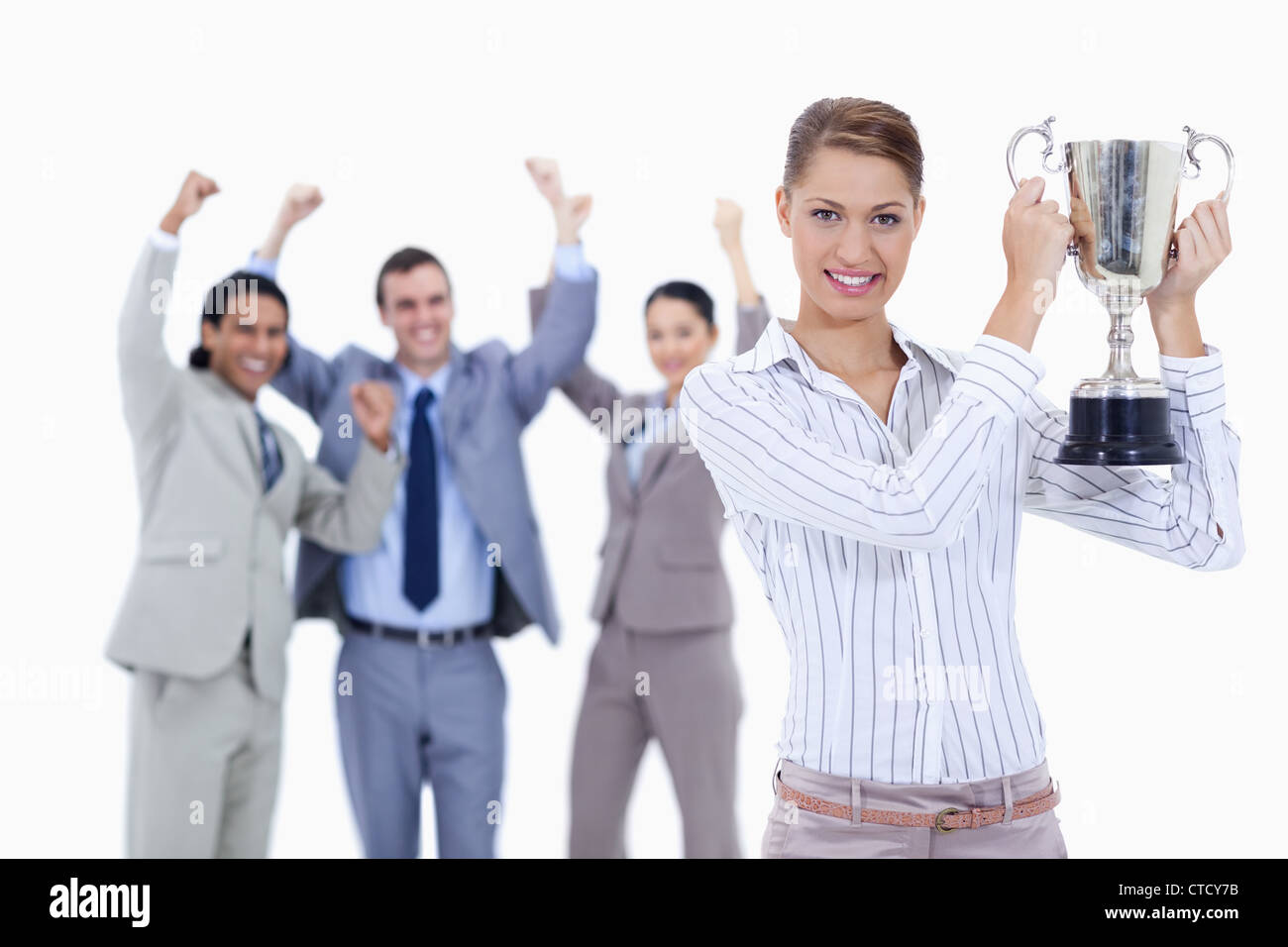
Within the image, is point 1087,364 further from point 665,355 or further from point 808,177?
point 808,177

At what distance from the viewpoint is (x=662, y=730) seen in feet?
12.9

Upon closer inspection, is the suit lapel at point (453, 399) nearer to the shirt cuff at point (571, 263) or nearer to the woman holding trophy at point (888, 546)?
the shirt cuff at point (571, 263)

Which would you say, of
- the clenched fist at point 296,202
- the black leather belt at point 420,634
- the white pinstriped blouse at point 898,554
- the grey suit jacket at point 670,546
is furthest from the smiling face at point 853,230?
the clenched fist at point 296,202

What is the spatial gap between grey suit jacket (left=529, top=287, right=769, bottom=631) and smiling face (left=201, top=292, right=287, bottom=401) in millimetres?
743

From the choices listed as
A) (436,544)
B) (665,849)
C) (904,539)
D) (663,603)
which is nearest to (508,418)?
(436,544)

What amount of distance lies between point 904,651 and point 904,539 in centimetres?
20

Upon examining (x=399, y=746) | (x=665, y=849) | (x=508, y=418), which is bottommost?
(x=665, y=849)

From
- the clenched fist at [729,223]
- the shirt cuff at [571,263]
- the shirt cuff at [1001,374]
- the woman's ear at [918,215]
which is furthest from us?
the clenched fist at [729,223]

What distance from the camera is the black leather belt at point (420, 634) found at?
3850 millimetres

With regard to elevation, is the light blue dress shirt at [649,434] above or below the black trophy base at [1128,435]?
above

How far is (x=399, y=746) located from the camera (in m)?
3.85

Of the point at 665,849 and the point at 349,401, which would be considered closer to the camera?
the point at 349,401

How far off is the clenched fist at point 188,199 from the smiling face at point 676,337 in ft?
4.22

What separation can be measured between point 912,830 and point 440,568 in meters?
2.36
